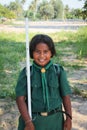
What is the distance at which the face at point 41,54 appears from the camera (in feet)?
8.09

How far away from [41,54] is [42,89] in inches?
9.4

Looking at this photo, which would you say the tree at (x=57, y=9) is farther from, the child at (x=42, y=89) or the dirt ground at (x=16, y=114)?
the child at (x=42, y=89)

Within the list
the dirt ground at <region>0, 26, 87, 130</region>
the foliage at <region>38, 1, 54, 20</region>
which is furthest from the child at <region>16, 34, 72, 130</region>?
the foliage at <region>38, 1, 54, 20</region>

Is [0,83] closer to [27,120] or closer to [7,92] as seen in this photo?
[7,92]

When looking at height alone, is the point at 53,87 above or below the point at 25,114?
above

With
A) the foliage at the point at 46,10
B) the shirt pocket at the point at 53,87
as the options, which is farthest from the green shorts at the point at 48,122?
the foliage at the point at 46,10

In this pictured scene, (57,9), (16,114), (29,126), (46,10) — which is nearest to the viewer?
(29,126)

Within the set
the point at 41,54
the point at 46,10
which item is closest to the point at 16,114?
the point at 41,54

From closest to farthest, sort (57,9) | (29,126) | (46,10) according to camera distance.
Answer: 1. (29,126)
2. (46,10)
3. (57,9)

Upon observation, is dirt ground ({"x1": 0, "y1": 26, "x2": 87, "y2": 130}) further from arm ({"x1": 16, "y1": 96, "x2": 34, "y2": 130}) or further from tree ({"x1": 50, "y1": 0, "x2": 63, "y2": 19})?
tree ({"x1": 50, "y1": 0, "x2": 63, "y2": 19})

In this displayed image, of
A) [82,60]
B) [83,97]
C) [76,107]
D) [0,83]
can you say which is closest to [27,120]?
[76,107]

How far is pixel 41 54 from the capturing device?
2.47 m

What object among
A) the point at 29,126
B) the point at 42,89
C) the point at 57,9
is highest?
the point at 42,89

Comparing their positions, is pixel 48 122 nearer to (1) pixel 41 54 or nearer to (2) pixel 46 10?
(1) pixel 41 54
